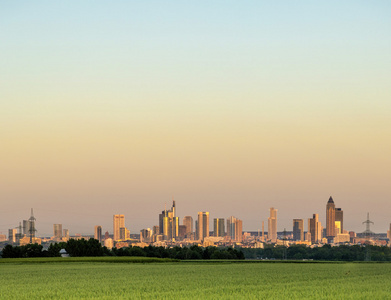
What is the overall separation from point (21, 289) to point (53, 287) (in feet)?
9.29

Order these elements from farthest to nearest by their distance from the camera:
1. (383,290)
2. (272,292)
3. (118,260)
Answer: (118,260)
(383,290)
(272,292)

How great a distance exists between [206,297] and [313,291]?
9.55 m

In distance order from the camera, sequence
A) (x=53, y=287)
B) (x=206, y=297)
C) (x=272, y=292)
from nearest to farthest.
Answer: (x=206, y=297) → (x=272, y=292) → (x=53, y=287)

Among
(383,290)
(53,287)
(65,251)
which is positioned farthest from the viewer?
(65,251)

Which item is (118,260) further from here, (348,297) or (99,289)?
(348,297)

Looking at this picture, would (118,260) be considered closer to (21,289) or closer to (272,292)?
(21,289)

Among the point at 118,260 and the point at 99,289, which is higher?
the point at 99,289

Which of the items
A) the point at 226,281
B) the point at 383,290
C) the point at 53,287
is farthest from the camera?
the point at 226,281

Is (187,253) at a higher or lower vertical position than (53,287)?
lower

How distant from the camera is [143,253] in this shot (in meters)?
192

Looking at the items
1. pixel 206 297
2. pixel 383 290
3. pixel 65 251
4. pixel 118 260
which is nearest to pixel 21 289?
pixel 206 297

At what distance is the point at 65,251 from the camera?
189 metres

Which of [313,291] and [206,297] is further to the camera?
[313,291]

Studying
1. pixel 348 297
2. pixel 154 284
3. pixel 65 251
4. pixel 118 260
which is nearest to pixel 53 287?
pixel 154 284
